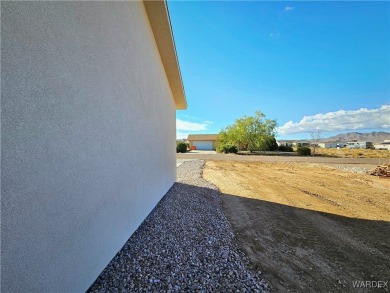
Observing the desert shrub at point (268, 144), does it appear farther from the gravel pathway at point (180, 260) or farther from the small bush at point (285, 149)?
the gravel pathway at point (180, 260)

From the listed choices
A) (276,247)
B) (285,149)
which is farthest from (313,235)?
(285,149)

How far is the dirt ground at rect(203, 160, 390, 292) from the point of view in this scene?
2.71 metres

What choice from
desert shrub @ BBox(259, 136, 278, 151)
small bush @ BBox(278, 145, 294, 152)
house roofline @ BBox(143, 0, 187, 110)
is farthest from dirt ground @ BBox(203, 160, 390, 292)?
small bush @ BBox(278, 145, 294, 152)

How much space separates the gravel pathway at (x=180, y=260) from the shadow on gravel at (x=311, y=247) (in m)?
0.33

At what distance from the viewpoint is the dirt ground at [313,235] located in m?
2.71

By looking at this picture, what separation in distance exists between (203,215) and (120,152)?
2.67m

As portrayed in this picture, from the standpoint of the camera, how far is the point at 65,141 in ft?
5.96

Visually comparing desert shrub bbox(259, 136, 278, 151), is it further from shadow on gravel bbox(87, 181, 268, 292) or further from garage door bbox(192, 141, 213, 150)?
shadow on gravel bbox(87, 181, 268, 292)

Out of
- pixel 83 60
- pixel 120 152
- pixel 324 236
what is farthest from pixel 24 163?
pixel 324 236

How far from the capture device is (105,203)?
8.45ft

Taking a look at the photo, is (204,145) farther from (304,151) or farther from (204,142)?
(304,151)

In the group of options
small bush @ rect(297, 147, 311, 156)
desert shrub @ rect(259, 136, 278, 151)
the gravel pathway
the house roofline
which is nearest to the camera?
the gravel pathway

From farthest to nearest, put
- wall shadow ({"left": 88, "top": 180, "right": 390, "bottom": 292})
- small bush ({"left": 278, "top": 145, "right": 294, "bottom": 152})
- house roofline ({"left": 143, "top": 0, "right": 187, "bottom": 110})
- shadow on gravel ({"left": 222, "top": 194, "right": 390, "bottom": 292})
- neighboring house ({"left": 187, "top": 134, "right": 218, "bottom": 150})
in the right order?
neighboring house ({"left": 187, "top": 134, "right": 218, "bottom": 150}) < small bush ({"left": 278, "top": 145, "right": 294, "bottom": 152}) < house roofline ({"left": 143, "top": 0, "right": 187, "bottom": 110}) < shadow on gravel ({"left": 222, "top": 194, "right": 390, "bottom": 292}) < wall shadow ({"left": 88, "top": 180, "right": 390, "bottom": 292})

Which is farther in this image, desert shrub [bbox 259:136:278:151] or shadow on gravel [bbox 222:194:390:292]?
desert shrub [bbox 259:136:278:151]
